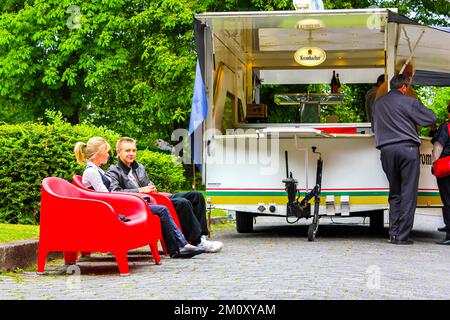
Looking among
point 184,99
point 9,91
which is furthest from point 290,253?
point 9,91

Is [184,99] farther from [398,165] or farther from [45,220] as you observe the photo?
[45,220]

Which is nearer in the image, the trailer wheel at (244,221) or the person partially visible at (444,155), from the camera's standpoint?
the person partially visible at (444,155)

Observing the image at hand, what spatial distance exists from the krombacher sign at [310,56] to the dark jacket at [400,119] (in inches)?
130

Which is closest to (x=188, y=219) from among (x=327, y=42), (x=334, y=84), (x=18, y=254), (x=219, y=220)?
(x=18, y=254)

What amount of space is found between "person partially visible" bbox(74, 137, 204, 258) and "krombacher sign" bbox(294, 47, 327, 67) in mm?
6494

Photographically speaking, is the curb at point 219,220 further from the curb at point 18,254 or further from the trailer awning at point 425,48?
the curb at point 18,254

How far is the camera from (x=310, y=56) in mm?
16219

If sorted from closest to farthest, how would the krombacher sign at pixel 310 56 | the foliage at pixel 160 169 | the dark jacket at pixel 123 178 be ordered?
the dark jacket at pixel 123 178 → the krombacher sign at pixel 310 56 → the foliage at pixel 160 169

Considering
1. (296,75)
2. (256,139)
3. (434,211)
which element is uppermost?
(296,75)

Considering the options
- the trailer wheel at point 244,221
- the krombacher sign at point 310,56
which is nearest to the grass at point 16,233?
the trailer wheel at point 244,221

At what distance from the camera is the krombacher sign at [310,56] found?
16125mm

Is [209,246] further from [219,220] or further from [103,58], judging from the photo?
[103,58]

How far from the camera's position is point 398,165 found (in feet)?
41.8
